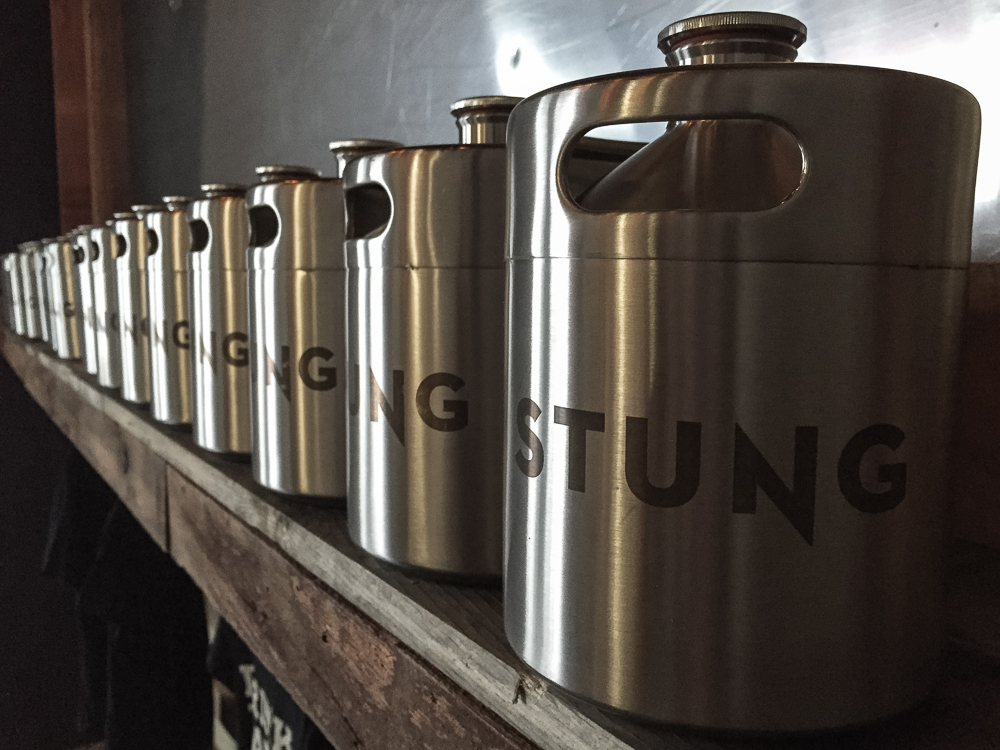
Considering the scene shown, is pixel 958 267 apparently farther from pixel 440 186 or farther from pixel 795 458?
pixel 440 186

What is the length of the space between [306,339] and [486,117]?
0.20 m

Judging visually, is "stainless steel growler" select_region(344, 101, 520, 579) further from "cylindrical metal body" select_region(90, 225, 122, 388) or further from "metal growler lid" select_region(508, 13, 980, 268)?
"cylindrical metal body" select_region(90, 225, 122, 388)

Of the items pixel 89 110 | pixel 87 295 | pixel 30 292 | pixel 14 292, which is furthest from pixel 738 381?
pixel 89 110

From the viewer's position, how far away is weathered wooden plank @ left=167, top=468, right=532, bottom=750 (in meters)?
0.39

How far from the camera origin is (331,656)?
493mm

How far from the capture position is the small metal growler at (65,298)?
143 centimetres

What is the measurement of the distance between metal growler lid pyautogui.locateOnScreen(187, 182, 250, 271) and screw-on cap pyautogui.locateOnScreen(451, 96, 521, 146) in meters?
0.27

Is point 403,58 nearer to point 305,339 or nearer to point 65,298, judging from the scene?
point 305,339

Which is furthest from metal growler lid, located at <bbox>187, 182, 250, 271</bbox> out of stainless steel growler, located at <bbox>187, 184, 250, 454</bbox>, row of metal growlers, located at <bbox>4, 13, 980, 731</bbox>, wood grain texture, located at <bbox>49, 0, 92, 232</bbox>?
wood grain texture, located at <bbox>49, 0, 92, 232</bbox>

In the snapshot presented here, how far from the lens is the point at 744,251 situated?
261mm

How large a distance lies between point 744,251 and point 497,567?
0.23 meters

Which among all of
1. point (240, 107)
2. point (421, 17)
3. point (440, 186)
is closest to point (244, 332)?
point (440, 186)

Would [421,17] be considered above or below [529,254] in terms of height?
above

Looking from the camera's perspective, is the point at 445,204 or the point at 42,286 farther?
the point at 42,286
